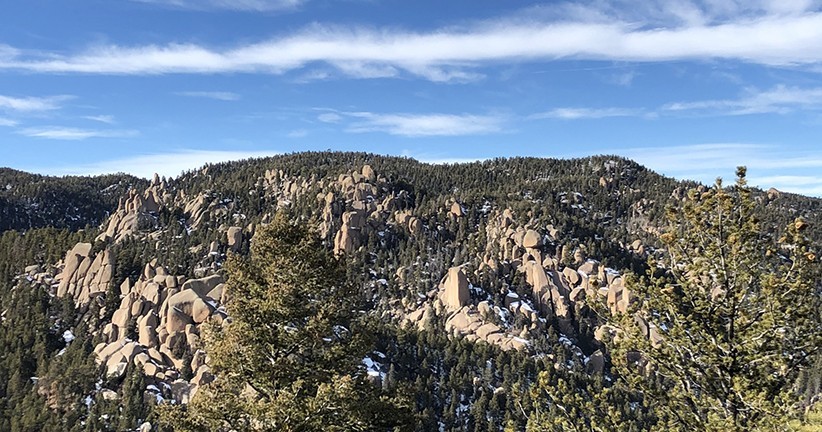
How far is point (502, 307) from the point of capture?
183 meters

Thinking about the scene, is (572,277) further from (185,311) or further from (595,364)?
(185,311)

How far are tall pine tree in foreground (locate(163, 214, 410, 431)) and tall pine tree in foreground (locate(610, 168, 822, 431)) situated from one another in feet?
24.4

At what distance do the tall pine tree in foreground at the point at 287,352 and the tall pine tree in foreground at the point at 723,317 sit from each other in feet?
24.4

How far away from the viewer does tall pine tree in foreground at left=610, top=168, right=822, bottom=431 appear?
984 centimetres

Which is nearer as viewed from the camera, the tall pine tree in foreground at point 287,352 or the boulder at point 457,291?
the tall pine tree in foreground at point 287,352

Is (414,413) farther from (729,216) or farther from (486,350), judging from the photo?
(486,350)

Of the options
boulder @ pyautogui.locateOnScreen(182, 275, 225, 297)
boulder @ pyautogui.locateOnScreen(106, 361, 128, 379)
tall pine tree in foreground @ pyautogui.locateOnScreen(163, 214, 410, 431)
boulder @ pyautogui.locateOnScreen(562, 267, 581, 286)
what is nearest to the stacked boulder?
boulder @ pyautogui.locateOnScreen(182, 275, 225, 297)

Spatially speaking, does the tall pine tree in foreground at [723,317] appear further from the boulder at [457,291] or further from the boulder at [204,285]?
the boulder at [457,291]

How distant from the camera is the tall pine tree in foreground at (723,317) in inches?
388

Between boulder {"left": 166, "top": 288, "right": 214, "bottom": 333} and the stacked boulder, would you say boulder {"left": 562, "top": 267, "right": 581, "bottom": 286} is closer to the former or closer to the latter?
boulder {"left": 166, "top": 288, "right": 214, "bottom": 333}

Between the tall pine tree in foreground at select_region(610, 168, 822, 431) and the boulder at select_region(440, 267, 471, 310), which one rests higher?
the tall pine tree in foreground at select_region(610, 168, 822, 431)

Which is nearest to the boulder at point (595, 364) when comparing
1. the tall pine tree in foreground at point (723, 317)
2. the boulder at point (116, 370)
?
the boulder at point (116, 370)

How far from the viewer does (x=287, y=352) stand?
16.1m

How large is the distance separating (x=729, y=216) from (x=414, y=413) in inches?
437
